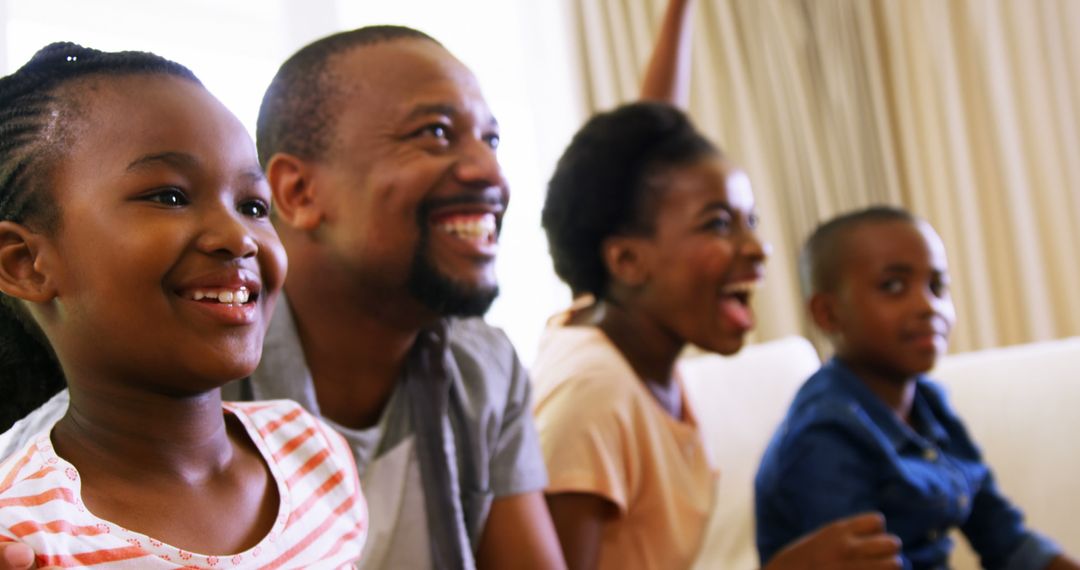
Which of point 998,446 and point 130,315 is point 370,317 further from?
point 998,446

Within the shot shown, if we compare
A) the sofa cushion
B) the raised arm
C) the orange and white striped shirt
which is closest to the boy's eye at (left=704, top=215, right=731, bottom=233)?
the sofa cushion

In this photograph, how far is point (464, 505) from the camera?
120 cm

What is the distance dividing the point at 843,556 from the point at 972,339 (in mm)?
2247

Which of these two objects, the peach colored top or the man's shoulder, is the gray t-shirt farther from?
the peach colored top

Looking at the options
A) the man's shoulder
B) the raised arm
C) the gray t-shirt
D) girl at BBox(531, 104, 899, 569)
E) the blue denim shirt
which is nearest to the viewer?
the gray t-shirt

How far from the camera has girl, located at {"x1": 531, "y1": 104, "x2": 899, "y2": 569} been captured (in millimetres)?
1402

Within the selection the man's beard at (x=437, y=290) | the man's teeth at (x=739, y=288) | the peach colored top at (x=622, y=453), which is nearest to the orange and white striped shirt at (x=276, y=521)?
the man's beard at (x=437, y=290)

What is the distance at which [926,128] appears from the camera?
11.0 ft

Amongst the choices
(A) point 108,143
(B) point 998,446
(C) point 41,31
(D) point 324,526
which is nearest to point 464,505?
(D) point 324,526

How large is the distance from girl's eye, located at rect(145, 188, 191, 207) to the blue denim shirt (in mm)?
1095

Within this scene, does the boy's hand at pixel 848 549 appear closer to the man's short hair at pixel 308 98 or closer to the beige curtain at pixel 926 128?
the man's short hair at pixel 308 98

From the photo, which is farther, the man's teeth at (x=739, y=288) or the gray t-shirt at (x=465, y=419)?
the man's teeth at (x=739, y=288)

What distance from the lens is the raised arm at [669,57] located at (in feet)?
7.04

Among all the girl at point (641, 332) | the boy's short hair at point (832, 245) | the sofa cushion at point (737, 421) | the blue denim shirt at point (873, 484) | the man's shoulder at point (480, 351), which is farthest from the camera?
the sofa cushion at point (737, 421)
